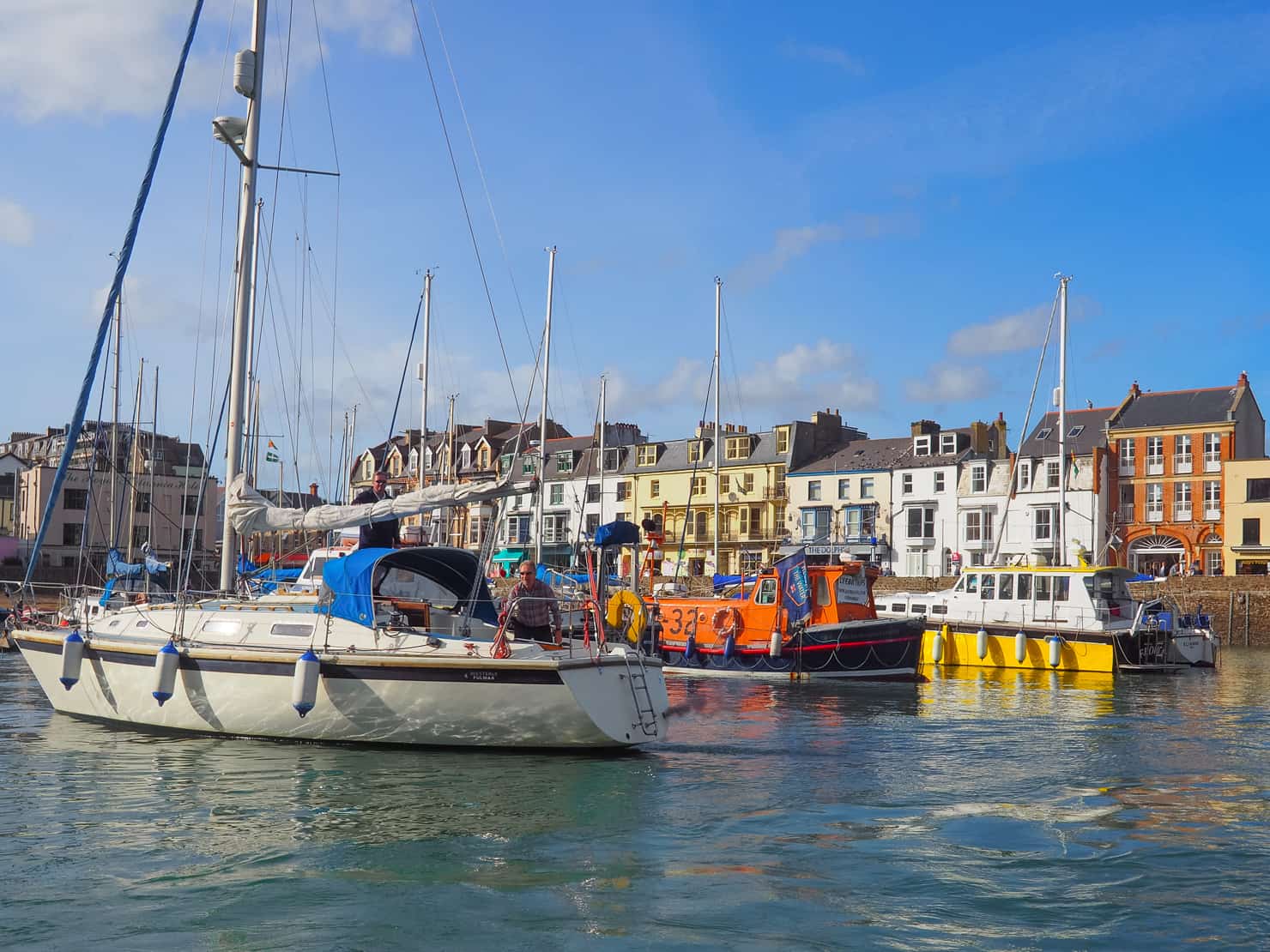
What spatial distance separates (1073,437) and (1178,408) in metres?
5.83

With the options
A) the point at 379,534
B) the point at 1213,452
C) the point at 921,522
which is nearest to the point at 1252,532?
the point at 1213,452

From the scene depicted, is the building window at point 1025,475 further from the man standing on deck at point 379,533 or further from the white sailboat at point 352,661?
the man standing on deck at point 379,533

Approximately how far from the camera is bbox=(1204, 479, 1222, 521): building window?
65.2 meters

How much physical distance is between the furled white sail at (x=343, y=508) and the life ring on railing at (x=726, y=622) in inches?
567

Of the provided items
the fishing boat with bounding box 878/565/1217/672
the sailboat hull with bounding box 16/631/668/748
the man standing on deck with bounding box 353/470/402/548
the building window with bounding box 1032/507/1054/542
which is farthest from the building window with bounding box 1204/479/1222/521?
the man standing on deck with bounding box 353/470/402/548

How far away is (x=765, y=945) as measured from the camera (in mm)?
8422

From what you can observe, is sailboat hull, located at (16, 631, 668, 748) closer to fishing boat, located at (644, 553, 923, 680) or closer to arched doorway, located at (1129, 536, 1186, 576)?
fishing boat, located at (644, 553, 923, 680)

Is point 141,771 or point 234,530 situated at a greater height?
point 234,530

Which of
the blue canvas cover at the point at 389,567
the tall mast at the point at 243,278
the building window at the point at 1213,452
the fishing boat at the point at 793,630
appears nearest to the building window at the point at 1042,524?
the building window at the point at 1213,452

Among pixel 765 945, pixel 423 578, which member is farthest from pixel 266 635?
pixel 765 945

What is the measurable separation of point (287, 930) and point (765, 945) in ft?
11.3

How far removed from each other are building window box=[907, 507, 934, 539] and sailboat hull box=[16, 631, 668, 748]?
2210 inches

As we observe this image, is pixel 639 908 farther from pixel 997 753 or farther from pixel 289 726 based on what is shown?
pixel 997 753

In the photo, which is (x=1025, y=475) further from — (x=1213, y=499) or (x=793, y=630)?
(x=793, y=630)
